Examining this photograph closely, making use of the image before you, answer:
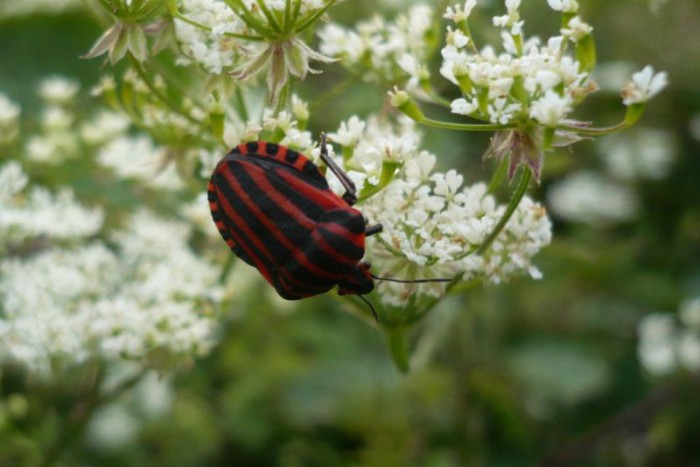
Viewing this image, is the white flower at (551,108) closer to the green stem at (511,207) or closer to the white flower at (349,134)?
the green stem at (511,207)

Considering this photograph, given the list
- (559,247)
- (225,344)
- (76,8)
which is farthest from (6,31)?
(559,247)

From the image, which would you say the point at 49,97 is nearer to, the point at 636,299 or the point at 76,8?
the point at 76,8

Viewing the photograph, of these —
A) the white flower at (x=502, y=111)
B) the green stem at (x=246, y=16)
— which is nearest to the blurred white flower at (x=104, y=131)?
the green stem at (x=246, y=16)

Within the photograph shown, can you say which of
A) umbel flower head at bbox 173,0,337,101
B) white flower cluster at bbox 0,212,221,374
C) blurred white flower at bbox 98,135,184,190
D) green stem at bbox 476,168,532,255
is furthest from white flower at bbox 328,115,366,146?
blurred white flower at bbox 98,135,184,190

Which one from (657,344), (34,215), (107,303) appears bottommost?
(657,344)

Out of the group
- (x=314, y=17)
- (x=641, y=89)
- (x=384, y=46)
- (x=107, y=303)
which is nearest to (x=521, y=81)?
(x=641, y=89)

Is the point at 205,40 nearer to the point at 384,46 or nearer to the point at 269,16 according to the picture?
the point at 269,16
